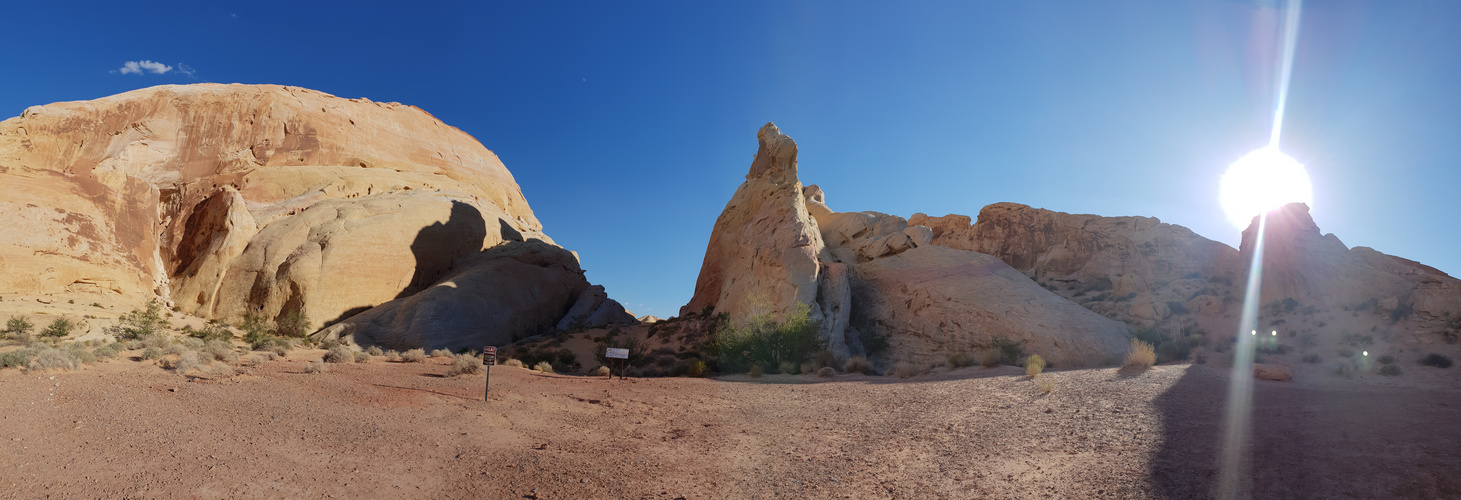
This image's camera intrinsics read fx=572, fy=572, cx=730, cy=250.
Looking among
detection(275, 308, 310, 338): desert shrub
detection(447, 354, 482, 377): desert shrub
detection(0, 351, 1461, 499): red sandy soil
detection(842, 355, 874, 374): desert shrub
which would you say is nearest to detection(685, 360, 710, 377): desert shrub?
detection(842, 355, 874, 374): desert shrub

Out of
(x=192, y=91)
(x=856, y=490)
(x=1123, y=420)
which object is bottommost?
(x=856, y=490)

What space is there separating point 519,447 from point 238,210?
88.1ft

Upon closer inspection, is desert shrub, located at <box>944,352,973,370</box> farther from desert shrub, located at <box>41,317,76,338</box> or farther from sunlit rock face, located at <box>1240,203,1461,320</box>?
desert shrub, located at <box>41,317,76,338</box>

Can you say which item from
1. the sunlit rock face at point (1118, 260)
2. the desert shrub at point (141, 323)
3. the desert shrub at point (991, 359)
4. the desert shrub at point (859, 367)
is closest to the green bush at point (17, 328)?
the desert shrub at point (141, 323)

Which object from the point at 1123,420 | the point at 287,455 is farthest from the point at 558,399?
the point at 1123,420

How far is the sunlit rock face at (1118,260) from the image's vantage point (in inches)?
1063

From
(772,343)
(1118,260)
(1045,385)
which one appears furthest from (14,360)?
(1118,260)

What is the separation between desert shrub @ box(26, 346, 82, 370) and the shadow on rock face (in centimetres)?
1646

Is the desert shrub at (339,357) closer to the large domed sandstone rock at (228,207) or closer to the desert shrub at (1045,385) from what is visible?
the large domed sandstone rock at (228,207)

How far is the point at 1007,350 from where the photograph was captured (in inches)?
751

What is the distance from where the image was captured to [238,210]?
25.9 m

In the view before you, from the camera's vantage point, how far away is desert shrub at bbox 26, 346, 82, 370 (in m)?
10.6

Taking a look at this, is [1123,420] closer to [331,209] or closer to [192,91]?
[331,209]

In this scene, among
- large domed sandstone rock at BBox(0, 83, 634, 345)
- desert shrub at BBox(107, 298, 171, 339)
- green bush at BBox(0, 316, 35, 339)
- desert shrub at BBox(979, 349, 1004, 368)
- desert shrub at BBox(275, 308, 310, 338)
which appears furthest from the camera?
desert shrub at BBox(275, 308, 310, 338)
